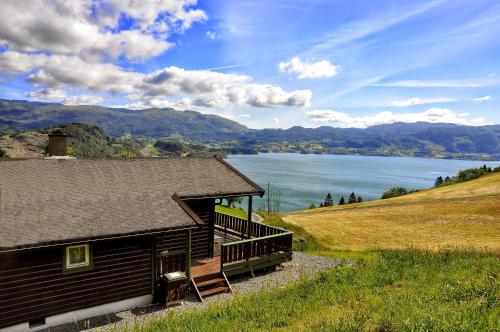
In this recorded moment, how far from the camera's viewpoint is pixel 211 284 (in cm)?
1619

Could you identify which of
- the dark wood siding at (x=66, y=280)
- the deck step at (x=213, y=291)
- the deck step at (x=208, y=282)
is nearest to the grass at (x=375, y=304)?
the dark wood siding at (x=66, y=280)

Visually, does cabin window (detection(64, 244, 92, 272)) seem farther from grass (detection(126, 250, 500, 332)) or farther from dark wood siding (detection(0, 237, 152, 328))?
grass (detection(126, 250, 500, 332))

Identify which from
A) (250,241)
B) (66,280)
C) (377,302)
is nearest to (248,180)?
(250,241)

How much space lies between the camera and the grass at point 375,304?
784cm

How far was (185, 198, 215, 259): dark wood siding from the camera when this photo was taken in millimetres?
18078

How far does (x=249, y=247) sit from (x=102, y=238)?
782 centimetres

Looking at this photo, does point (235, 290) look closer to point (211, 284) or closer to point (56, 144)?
point (211, 284)

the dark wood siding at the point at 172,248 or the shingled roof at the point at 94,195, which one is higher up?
the shingled roof at the point at 94,195

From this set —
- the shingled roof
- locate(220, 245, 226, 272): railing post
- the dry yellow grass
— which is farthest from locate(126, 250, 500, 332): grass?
the dry yellow grass

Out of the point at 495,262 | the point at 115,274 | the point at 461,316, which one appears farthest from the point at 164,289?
the point at 495,262

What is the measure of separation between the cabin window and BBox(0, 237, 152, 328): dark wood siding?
19 cm

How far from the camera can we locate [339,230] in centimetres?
4169

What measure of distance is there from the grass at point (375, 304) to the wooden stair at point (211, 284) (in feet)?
9.06

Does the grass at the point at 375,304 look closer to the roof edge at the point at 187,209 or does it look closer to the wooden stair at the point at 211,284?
the wooden stair at the point at 211,284
